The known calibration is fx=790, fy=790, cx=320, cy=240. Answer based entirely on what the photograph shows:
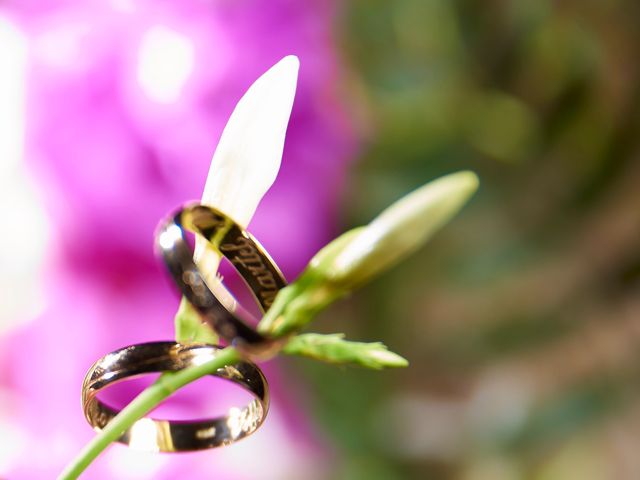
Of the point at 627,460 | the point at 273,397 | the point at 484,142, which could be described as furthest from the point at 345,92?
the point at 627,460

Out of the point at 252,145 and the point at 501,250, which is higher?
the point at 252,145

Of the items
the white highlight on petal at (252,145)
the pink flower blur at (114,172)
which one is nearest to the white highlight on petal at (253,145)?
the white highlight on petal at (252,145)

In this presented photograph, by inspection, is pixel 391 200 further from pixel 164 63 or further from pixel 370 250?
pixel 370 250

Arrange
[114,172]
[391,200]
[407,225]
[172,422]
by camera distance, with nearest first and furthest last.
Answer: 1. [407,225]
2. [172,422]
3. [114,172]
4. [391,200]

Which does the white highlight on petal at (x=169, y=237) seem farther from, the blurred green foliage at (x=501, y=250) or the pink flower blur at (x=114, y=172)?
the blurred green foliage at (x=501, y=250)

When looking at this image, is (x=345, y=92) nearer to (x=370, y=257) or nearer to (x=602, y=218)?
(x=602, y=218)

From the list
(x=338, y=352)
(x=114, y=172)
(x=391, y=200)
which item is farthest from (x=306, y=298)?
(x=391, y=200)

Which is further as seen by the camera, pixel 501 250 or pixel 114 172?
pixel 501 250
